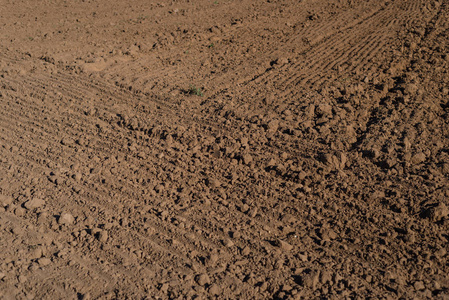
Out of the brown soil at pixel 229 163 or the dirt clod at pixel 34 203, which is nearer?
the brown soil at pixel 229 163

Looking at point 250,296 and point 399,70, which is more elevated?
point 399,70

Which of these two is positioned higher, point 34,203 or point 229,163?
point 229,163

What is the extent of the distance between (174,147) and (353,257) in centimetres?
249

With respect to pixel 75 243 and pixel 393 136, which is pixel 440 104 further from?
pixel 75 243

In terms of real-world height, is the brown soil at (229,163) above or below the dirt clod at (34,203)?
above

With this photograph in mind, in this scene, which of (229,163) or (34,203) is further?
(229,163)

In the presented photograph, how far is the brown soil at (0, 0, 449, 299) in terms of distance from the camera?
3664mm

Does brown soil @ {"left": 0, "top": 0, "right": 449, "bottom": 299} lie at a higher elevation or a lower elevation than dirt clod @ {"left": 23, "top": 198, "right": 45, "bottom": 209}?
higher

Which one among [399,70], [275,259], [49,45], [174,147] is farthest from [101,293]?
[49,45]

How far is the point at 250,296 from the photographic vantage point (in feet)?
11.4

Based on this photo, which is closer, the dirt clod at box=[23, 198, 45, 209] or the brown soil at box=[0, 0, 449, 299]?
the brown soil at box=[0, 0, 449, 299]

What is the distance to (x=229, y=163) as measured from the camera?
491 centimetres

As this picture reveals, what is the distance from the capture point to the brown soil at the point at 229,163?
144 inches

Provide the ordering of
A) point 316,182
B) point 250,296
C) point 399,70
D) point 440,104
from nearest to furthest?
point 250,296
point 316,182
point 440,104
point 399,70
